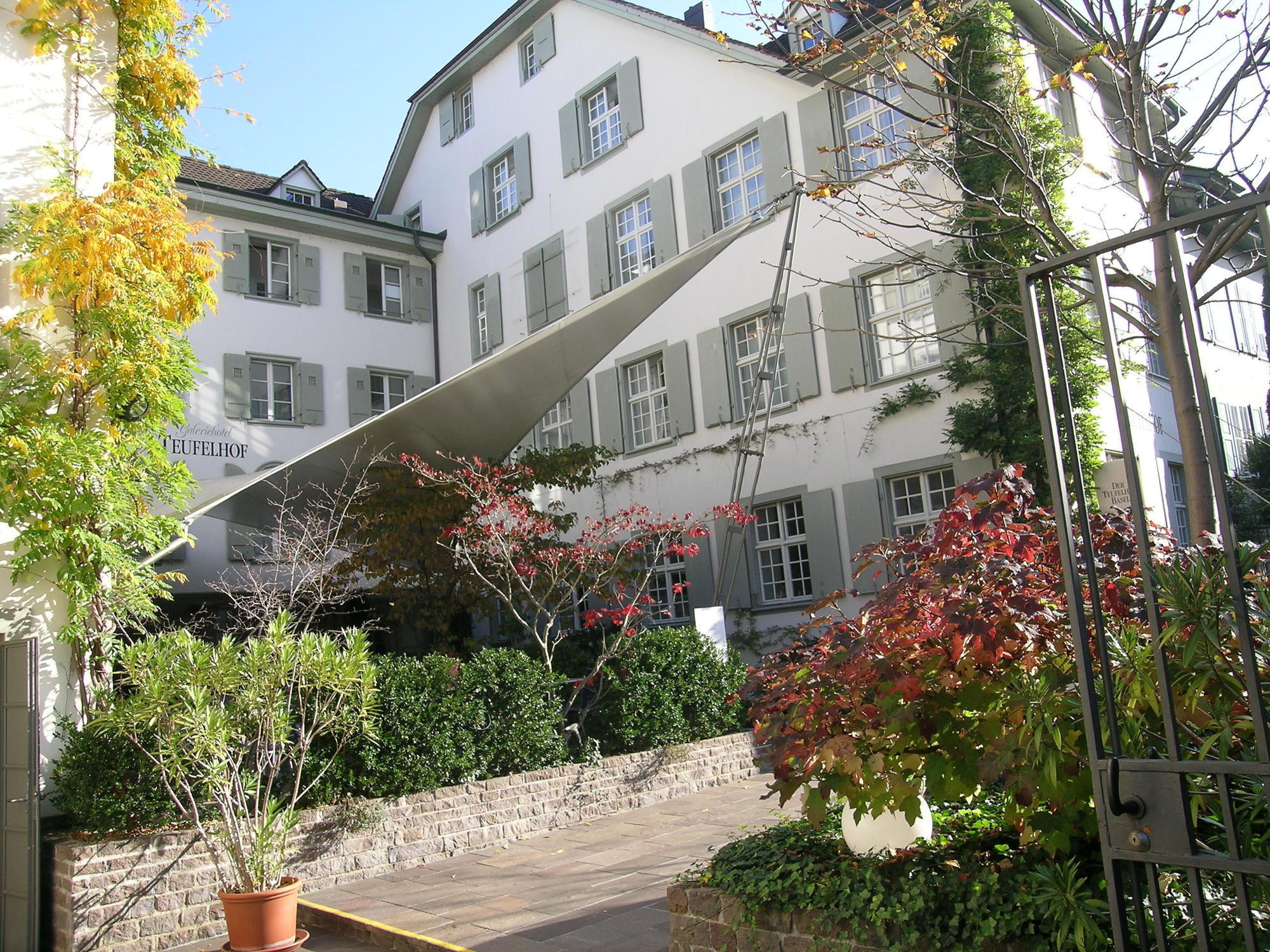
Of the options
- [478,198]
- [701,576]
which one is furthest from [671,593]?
[478,198]

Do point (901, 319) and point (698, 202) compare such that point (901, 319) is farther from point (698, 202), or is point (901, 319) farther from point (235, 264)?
point (235, 264)

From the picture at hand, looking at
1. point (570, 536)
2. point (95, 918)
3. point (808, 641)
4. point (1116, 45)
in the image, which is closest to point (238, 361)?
point (570, 536)

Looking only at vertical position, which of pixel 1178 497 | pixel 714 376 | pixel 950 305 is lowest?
pixel 1178 497

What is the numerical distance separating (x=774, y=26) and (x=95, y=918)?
20.8 feet

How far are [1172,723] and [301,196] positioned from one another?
2024cm

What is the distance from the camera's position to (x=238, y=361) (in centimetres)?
1622

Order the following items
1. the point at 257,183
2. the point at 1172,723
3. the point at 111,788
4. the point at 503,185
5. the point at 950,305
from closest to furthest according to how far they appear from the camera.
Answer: the point at 1172,723 < the point at 111,788 < the point at 950,305 < the point at 503,185 < the point at 257,183

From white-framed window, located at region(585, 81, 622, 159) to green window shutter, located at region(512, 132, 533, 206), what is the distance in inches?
55.6

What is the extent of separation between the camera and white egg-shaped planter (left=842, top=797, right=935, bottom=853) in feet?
13.5

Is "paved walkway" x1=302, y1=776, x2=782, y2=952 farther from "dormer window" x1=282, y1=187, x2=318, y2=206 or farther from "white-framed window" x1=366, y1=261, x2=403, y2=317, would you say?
"dormer window" x1=282, y1=187, x2=318, y2=206

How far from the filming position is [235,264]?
16.5 m

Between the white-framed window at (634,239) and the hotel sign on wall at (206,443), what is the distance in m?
6.56

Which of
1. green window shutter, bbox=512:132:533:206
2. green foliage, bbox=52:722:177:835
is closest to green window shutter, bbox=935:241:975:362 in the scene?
green window shutter, bbox=512:132:533:206

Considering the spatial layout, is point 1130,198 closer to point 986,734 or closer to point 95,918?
point 986,734
